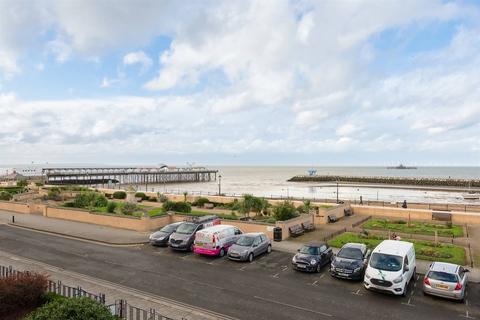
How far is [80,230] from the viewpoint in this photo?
28062 mm

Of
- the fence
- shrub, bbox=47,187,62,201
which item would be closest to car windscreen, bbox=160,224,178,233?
the fence

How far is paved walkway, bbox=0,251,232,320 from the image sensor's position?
40.6 feet

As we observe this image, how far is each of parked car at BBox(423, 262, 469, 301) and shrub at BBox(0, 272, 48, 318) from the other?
14.7 m

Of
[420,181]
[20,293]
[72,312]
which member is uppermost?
[420,181]

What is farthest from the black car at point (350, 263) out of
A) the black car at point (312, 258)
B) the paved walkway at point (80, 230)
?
the paved walkway at point (80, 230)

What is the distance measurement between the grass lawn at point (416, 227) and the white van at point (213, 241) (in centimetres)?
1473

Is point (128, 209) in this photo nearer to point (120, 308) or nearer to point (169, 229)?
point (169, 229)

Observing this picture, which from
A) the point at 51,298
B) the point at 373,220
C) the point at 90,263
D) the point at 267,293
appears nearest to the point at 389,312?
the point at 267,293

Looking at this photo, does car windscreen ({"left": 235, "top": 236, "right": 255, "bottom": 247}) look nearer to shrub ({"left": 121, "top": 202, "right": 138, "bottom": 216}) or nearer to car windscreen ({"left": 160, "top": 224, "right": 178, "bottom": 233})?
car windscreen ({"left": 160, "top": 224, "right": 178, "bottom": 233})

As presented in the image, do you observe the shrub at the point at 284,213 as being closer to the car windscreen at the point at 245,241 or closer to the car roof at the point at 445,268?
the car windscreen at the point at 245,241

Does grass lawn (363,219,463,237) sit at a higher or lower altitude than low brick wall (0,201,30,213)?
lower

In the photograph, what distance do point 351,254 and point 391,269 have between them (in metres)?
2.91

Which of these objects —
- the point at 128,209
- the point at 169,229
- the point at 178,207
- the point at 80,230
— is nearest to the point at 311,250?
the point at 169,229

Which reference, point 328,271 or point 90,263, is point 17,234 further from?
point 328,271
